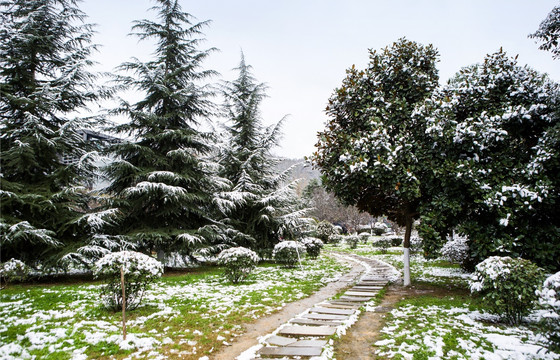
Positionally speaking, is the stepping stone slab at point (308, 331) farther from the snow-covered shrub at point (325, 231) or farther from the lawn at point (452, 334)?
the snow-covered shrub at point (325, 231)

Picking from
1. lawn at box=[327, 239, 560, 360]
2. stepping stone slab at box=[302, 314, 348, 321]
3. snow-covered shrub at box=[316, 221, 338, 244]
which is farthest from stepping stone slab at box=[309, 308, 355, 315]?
snow-covered shrub at box=[316, 221, 338, 244]

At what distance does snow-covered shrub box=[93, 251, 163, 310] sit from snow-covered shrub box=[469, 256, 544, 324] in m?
6.58

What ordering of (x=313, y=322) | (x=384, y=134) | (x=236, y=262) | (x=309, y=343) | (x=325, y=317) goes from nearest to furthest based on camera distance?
(x=309, y=343) < (x=313, y=322) < (x=325, y=317) < (x=384, y=134) < (x=236, y=262)

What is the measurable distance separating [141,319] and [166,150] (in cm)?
899

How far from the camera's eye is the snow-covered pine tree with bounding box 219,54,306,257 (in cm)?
1457

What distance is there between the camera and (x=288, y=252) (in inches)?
496

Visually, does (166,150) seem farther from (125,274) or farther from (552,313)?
(552,313)

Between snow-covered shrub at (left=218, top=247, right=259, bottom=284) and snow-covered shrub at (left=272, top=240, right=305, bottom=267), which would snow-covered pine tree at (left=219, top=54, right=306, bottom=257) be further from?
snow-covered shrub at (left=218, top=247, right=259, bottom=284)

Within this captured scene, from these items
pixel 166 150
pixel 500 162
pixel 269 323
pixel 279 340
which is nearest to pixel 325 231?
pixel 166 150

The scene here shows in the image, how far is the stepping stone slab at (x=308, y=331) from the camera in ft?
15.1

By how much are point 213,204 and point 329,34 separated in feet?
32.7

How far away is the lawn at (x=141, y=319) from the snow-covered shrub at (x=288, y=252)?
314 centimetres

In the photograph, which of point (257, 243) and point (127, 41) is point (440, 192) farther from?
point (127, 41)

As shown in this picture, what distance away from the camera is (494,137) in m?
6.86
